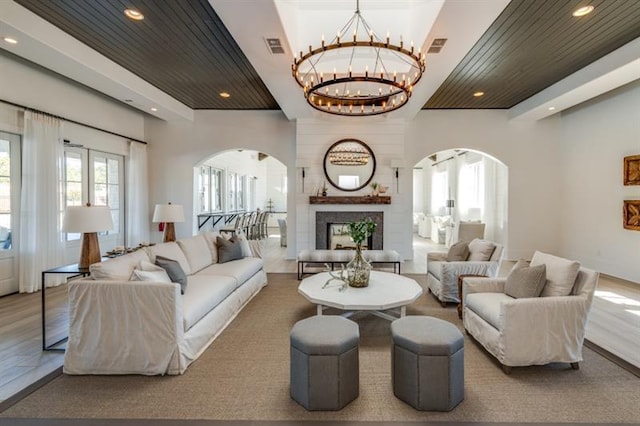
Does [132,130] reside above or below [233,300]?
above

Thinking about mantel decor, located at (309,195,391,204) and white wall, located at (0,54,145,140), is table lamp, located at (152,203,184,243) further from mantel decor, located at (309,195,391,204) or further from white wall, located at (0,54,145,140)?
mantel decor, located at (309,195,391,204)

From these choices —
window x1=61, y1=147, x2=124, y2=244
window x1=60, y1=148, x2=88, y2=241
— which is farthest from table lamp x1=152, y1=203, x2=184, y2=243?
window x1=60, y1=148, x2=88, y2=241

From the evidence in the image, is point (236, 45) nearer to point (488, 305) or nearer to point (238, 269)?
point (238, 269)

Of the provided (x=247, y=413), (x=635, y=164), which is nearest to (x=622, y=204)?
(x=635, y=164)

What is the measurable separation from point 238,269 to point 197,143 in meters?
4.39

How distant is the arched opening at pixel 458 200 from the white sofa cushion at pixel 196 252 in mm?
4035

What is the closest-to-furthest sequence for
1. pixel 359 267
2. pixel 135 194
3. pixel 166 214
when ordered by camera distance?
1. pixel 359 267
2. pixel 166 214
3. pixel 135 194

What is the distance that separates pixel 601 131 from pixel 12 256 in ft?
33.2

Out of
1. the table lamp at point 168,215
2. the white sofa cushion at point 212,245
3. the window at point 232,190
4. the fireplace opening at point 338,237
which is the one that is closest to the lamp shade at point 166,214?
the table lamp at point 168,215

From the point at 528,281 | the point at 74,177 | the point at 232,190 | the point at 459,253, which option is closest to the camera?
the point at 528,281

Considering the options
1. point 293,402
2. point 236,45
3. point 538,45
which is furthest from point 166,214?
point 538,45

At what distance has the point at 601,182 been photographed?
19.7 ft

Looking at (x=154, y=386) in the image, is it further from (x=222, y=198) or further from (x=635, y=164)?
(x=222, y=198)

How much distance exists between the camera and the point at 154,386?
2.40m
